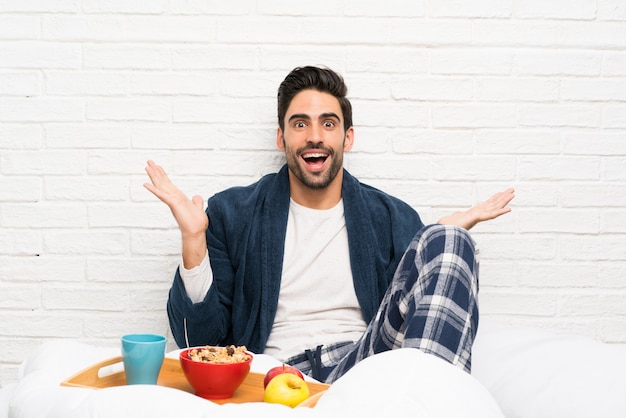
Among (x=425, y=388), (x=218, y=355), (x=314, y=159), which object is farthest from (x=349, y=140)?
(x=425, y=388)

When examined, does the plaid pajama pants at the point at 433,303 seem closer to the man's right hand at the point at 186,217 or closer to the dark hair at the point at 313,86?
the man's right hand at the point at 186,217

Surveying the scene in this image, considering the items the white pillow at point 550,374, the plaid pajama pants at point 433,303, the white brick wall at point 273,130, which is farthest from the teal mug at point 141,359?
the white brick wall at point 273,130

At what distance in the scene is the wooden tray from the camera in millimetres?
1248

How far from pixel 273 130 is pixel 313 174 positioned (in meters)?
0.26

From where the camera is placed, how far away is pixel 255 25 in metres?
2.20

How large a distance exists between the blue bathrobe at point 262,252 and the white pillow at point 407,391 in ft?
2.91

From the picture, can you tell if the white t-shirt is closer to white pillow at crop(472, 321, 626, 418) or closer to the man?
the man

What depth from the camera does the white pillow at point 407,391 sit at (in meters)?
0.99

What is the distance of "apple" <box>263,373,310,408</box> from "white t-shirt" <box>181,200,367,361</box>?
2.23ft

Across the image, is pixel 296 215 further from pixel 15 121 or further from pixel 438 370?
pixel 438 370

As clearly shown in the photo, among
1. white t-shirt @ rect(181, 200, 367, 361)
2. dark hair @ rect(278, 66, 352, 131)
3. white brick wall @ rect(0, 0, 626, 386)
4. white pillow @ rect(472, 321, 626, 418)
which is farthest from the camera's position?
white brick wall @ rect(0, 0, 626, 386)

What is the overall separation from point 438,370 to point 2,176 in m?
1.71

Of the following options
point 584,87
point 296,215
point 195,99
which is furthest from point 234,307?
point 584,87

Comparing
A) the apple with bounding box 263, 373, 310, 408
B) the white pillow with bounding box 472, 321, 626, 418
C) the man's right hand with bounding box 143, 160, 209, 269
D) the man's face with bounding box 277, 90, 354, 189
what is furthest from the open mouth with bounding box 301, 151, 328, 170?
the apple with bounding box 263, 373, 310, 408
